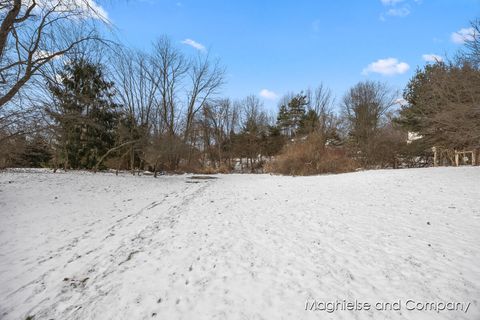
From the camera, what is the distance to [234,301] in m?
3.05

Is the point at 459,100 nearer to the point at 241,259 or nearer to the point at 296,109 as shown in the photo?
the point at 241,259

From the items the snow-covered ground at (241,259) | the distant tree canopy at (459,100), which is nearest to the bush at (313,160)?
the distant tree canopy at (459,100)

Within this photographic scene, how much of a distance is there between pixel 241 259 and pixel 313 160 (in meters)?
17.6

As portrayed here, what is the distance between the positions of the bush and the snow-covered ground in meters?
12.0

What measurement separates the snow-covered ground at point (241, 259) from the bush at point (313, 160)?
11962 mm

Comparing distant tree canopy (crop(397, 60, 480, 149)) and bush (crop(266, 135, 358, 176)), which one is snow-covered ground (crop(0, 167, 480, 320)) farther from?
bush (crop(266, 135, 358, 176))

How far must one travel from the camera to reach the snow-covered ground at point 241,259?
2988 mm

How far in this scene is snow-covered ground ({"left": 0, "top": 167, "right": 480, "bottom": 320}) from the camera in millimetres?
2988

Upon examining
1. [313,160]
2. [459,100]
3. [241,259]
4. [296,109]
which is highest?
[296,109]

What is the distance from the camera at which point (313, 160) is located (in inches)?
814

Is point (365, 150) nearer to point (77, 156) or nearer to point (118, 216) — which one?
point (118, 216)

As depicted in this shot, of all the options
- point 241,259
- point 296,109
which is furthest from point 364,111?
point 241,259

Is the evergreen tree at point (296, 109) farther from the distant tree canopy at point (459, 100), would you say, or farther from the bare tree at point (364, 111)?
the distant tree canopy at point (459, 100)

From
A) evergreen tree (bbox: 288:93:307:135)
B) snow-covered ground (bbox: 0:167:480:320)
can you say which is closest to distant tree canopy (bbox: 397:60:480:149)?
snow-covered ground (bbox: 0:167:480:320)
